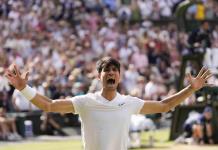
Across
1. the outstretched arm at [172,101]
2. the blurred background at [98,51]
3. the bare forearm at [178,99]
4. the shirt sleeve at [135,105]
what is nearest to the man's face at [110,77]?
the shirt sleeve at [135,105]

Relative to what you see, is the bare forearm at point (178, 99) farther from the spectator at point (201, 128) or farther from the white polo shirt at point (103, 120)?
the spectator at point (201, 128)

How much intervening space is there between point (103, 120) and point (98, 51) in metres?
19.5

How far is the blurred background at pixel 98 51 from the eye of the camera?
59.4ft

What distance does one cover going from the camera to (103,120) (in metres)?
5.50

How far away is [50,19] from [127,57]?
335 centimetres

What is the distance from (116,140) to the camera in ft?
17.9

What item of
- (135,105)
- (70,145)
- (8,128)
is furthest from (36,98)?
(8,128)

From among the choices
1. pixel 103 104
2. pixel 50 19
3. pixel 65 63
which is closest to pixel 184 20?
pixel 65 63

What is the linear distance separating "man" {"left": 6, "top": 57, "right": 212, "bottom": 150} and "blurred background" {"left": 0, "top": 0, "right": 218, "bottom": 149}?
36.1ft

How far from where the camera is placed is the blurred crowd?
837 inches

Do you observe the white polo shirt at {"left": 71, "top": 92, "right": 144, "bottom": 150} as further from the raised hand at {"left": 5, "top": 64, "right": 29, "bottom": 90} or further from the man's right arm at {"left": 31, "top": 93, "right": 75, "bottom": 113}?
the raised hand at {"left": 5, "top": 64, "right": 29, "bottom": 90}

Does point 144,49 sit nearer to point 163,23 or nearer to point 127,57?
point 127,57

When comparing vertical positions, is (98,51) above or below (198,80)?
above

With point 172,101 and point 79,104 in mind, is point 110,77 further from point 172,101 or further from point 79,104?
point 172,101
